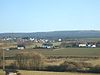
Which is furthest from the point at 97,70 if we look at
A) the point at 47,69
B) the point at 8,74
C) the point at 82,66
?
the point at 8,74

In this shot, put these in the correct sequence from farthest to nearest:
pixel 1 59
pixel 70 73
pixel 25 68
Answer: pixel 1 59
pixel 25 68
pixel 70 73

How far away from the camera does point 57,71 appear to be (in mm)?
26250

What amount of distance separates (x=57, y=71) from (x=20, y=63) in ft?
16.2

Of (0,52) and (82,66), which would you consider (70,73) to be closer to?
(82,66)

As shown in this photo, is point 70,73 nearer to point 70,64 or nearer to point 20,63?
point 70,64

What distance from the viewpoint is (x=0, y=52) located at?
3400cm

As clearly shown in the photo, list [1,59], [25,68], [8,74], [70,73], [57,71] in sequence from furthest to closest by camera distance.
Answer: [1,59] < [25,68] < [57,71] < [70,73] < [8,74]

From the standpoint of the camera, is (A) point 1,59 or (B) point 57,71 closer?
(B) point 57,71

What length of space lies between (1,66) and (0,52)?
15.0 feet

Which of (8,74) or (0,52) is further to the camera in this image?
(0,52)

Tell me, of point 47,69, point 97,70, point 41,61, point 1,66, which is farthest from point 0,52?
point 97,70

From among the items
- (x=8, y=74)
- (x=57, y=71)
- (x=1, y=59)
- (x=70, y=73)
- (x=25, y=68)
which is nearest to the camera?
(x=8, y=74)

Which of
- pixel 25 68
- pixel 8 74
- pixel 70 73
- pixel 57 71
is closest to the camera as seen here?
pixel 8 74

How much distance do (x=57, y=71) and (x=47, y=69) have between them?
1.45 m
